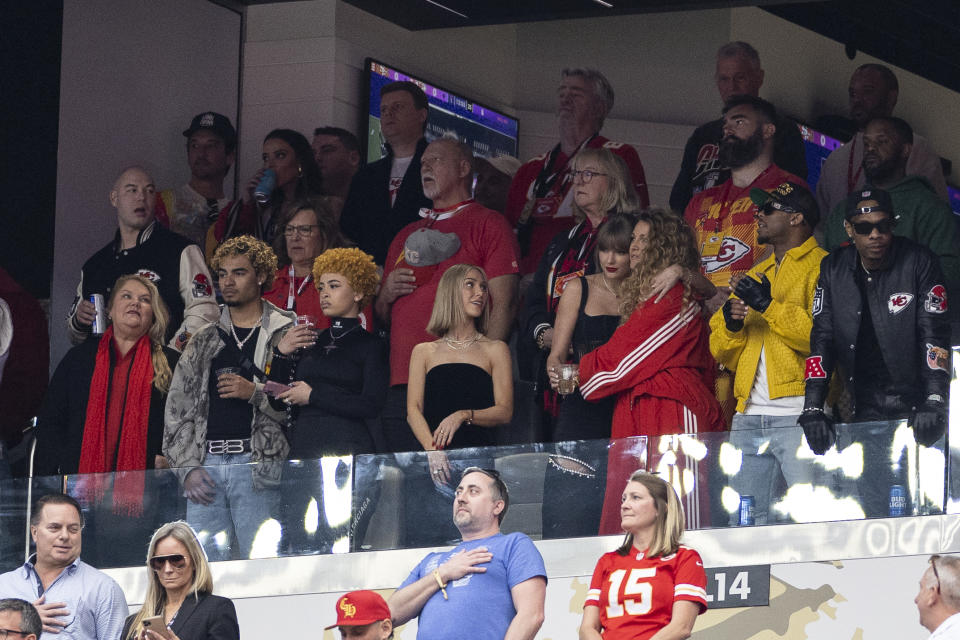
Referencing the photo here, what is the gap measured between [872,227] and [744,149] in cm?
142

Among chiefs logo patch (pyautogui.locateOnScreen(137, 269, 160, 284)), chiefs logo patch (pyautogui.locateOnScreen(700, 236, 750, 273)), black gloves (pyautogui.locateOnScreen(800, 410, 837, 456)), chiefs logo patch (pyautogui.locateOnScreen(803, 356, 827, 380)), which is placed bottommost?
black gloves (pyautogui.locateOnScreen(800, 410, 837, 456))

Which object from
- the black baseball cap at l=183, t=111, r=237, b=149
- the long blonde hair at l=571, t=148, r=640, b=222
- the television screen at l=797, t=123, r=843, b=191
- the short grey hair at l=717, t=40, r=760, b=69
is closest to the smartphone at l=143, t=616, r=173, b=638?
the long blonde hair at l=571, t=148, r=640, b=222

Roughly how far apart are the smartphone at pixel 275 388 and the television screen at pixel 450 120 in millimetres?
3660

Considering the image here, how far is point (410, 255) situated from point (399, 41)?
3.68 meters

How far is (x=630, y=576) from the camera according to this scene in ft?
20.4

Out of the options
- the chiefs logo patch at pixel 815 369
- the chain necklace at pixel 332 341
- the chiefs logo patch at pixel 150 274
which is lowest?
the chiefs logo patch at pixel 815 369

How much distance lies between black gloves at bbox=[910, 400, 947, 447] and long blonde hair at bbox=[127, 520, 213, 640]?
274 cm

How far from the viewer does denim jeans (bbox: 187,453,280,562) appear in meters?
7.91

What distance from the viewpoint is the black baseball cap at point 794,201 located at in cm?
785

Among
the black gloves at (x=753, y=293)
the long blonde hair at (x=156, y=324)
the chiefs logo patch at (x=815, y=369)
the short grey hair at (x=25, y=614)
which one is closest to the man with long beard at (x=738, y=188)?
the black gloves at (x=753, y=293)

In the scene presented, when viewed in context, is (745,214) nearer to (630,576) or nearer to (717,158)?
(717,158)

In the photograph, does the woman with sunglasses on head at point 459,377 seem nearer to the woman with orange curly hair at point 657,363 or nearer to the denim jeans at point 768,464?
the woman with orange curly hair at point 657,363

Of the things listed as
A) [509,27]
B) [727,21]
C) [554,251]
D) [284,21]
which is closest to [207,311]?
[554,251]

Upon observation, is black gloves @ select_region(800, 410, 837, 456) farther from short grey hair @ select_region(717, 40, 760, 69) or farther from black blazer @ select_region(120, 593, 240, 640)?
short grey hair @ select_region(717, 40, 760, 69)
